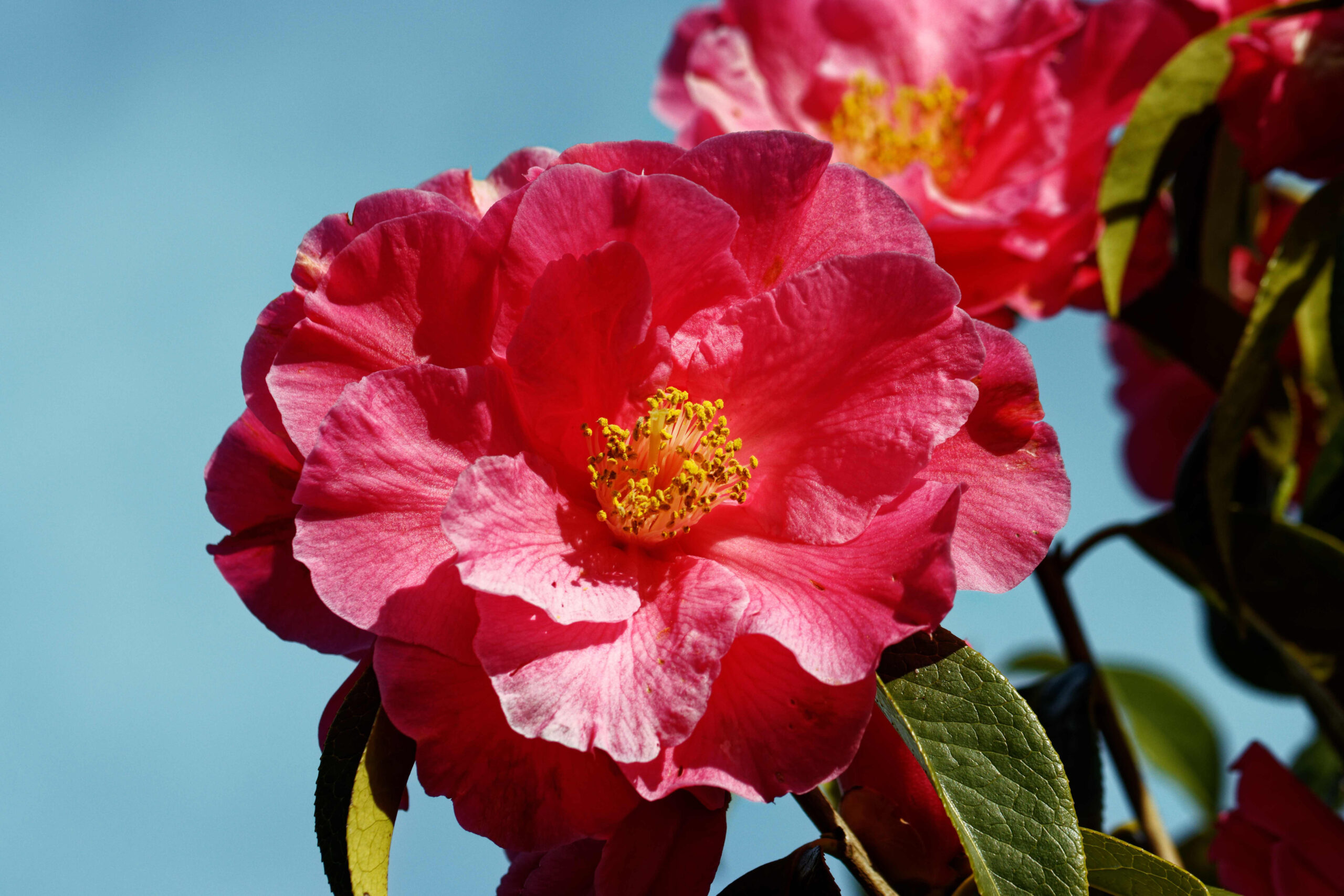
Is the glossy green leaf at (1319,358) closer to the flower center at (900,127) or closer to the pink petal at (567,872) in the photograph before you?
the flower center at (900,127)

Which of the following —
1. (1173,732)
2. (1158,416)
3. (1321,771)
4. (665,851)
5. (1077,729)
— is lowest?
(1173,732)

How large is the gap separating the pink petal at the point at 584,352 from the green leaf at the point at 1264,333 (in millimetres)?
722

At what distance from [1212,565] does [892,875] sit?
63 cm

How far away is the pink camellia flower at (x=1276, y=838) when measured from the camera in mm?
1104

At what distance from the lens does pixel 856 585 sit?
79 centimetres

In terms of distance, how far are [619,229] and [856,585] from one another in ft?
1.05

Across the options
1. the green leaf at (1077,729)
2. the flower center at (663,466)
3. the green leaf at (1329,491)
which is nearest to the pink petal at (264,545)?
the flower center at (663,466)

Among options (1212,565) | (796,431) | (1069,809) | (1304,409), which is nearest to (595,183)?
(796,431)

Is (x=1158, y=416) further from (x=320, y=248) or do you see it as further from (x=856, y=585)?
(x=320, y=248)

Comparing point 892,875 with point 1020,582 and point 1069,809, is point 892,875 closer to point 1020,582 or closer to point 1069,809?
point 1069,809

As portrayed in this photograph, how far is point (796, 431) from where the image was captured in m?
0.87

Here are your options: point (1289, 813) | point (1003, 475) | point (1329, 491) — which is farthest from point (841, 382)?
point (1329, 491)

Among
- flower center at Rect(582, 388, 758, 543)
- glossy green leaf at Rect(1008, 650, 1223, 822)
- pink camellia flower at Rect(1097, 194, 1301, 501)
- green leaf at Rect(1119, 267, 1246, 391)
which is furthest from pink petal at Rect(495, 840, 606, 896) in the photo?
glossy green leaf at Rect(1008, 650, 1223, 822)

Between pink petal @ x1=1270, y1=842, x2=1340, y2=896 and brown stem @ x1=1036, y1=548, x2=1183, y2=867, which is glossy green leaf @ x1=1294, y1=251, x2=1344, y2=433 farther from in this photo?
pink petal @ x1=1270, y1=842, x2=1340, y2=896
